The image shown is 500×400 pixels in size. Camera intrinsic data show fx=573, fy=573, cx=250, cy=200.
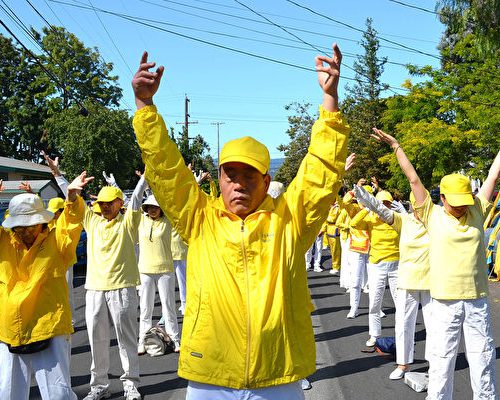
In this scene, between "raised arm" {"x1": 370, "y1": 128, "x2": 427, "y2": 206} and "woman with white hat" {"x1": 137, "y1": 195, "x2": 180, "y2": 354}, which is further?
"woman with white hat" {"x1": 137, "y1": 195, "x2": 180, "y2": 354}

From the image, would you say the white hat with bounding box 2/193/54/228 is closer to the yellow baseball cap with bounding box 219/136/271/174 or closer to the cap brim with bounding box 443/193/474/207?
the yellow baseball cap with bounding box 219/136/271/174

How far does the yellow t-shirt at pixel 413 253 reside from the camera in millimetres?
6441

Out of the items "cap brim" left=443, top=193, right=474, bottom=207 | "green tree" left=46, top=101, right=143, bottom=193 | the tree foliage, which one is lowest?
"cap brim" left=443, top=193, right=474, bottom=207

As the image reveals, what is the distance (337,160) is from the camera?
271 centimetres

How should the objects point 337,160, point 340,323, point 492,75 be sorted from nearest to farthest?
point 337,160 → point 340,323 → point 492,75

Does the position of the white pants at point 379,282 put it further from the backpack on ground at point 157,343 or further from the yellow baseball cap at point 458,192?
the yellow baseball cap at point 458,192

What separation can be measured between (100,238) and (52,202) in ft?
9.27

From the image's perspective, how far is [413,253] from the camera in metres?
6.53

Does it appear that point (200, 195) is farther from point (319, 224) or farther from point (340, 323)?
point (340, 323)

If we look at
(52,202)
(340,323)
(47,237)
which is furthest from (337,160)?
(340,323)

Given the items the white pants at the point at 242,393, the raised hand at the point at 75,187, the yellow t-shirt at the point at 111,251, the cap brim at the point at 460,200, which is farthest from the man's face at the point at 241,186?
the yellow t-shirt at the point at 111,251

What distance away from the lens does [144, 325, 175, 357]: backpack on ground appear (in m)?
8.01

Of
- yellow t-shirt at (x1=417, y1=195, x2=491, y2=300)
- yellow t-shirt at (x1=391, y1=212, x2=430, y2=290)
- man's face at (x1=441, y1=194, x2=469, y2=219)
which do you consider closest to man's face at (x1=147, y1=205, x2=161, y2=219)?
yellow t-shirt at (x1=391, y1=212, x2=430, y2=290)

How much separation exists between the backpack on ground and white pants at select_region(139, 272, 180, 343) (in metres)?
0.09
